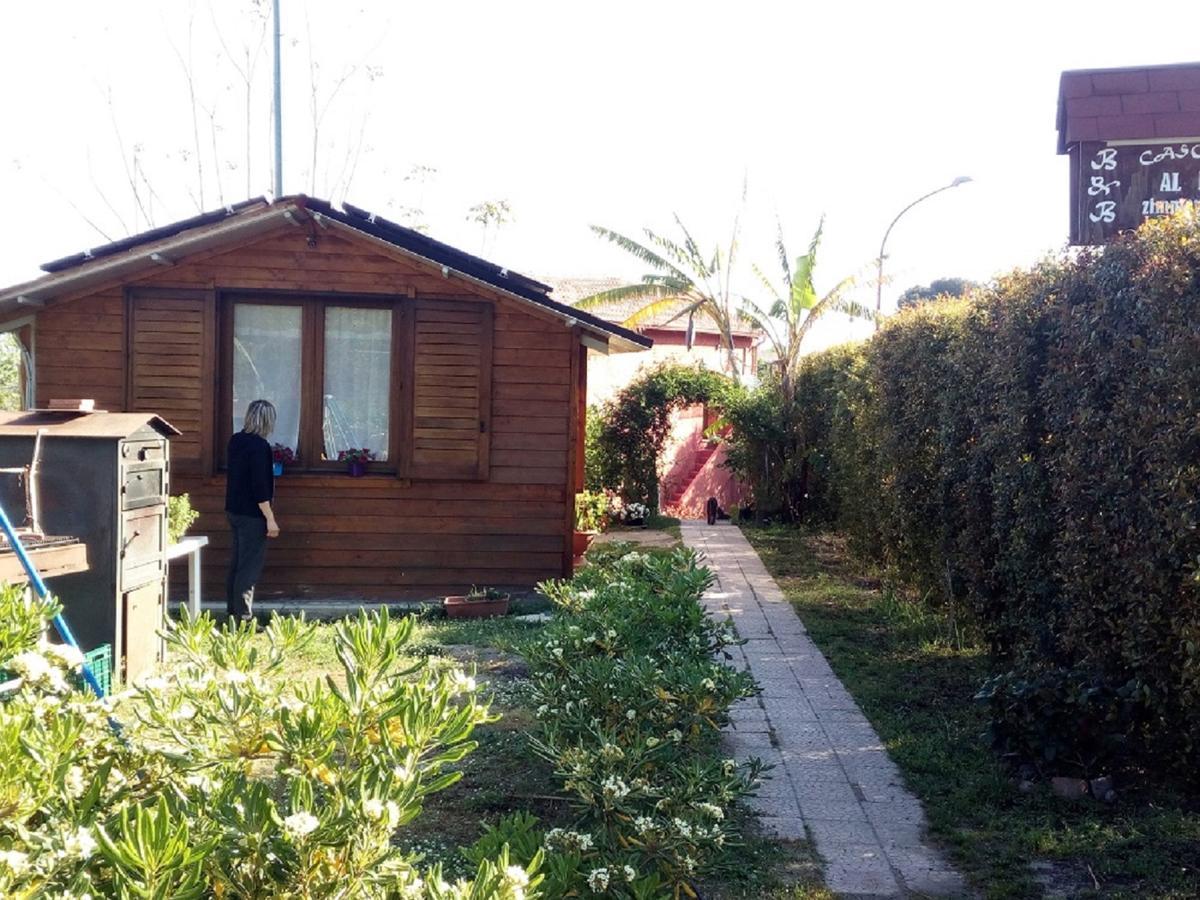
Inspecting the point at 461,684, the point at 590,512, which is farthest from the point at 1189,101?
the point at 590,512

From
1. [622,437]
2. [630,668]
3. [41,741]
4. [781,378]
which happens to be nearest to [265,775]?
[630,668]

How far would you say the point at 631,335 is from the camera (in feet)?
36.4

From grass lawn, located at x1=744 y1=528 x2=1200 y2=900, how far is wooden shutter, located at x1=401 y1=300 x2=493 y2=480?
12.2 feet

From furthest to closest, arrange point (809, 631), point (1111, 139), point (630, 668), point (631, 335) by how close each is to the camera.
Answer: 1. point (631, 335)
2. point (809, 631)
3. point (1111, 139)
4. point (630, 668)

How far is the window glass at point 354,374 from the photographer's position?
11164 mm

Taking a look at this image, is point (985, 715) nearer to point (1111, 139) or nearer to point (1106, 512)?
point (1106, 512)

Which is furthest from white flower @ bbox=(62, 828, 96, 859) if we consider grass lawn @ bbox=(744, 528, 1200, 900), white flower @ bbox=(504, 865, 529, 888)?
grass lawn @ bbox=(744, 528, 1200, 900)

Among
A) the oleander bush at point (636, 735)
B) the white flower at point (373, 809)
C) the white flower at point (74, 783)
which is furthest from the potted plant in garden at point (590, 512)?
the white flower at point (373, 809)

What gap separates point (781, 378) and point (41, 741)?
64.5 feet

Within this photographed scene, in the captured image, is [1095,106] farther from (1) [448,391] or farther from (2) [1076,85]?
(1) [448,391]

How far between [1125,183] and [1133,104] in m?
0.55

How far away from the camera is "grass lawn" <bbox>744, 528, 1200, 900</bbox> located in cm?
455

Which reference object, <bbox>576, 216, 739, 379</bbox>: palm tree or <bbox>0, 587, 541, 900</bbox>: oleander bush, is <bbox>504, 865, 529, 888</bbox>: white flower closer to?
<bbox>0, 587, 541, 900</bbox>: oleander bush

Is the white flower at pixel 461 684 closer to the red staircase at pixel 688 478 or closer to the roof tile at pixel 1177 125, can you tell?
the roof tile at pixel 1177 125
